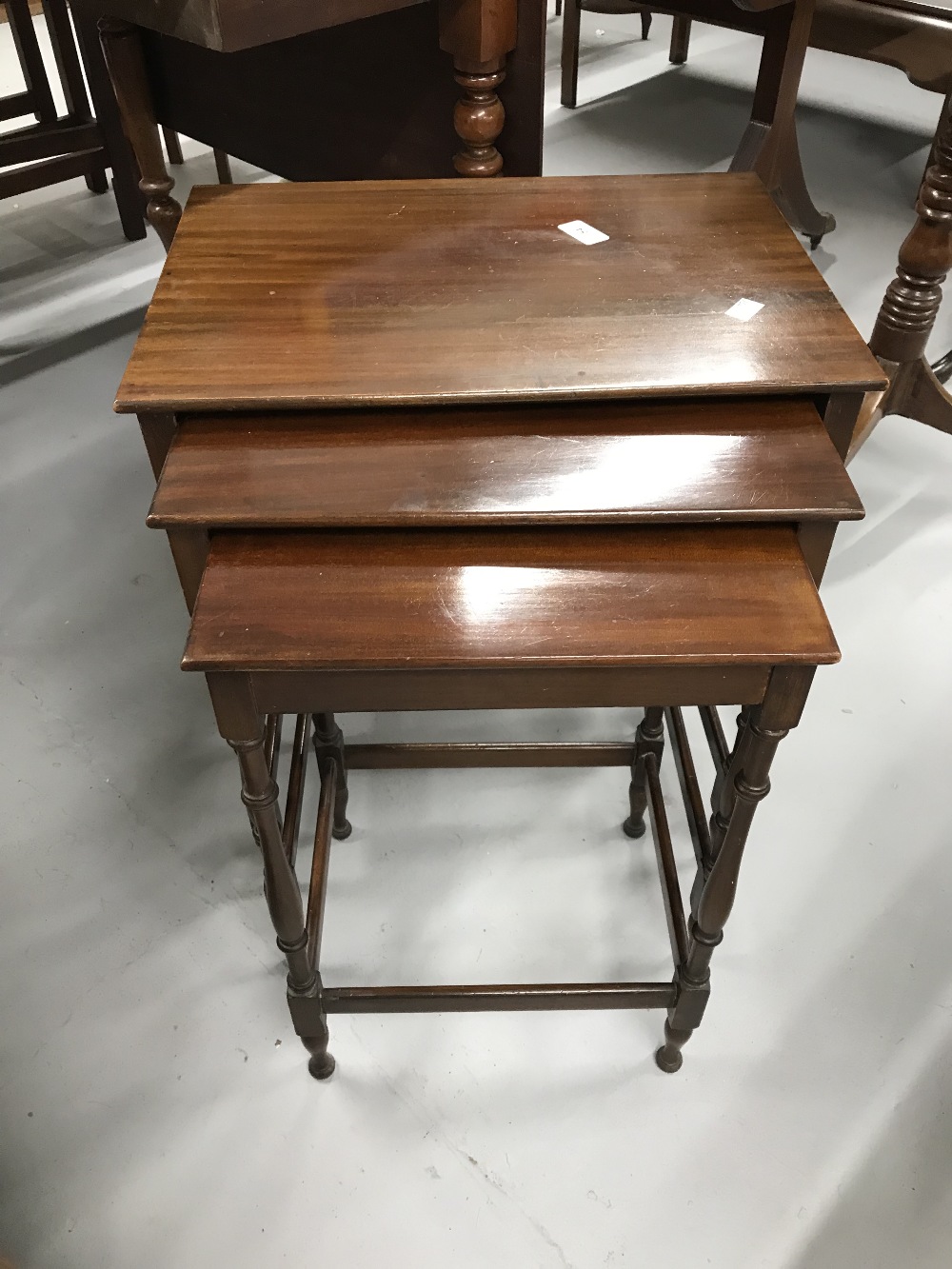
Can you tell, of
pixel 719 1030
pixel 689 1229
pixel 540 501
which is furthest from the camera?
pixel 719 1030

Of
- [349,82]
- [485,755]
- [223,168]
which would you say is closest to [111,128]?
[223,168]

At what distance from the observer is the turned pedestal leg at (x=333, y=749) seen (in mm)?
1309

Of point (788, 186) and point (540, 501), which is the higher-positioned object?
point (540, 501)

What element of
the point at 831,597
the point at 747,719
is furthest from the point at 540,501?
the point at 831,597

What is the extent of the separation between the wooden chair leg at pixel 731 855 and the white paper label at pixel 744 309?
0.36 meters

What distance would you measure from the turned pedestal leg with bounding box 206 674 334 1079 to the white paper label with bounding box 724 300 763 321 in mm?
557

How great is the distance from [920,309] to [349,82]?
103 cm

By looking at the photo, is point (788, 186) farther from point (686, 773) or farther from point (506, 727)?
point (686, 773)

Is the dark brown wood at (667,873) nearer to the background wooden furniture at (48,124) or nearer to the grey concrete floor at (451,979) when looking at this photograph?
the grey concrete floor at (451,979)

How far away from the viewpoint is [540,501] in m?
0.82

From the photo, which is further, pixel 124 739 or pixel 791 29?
pixel 791 29

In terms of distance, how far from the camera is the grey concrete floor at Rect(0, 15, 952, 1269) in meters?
1.05

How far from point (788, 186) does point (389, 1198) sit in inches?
91.5

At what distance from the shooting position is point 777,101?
2.20 meters
